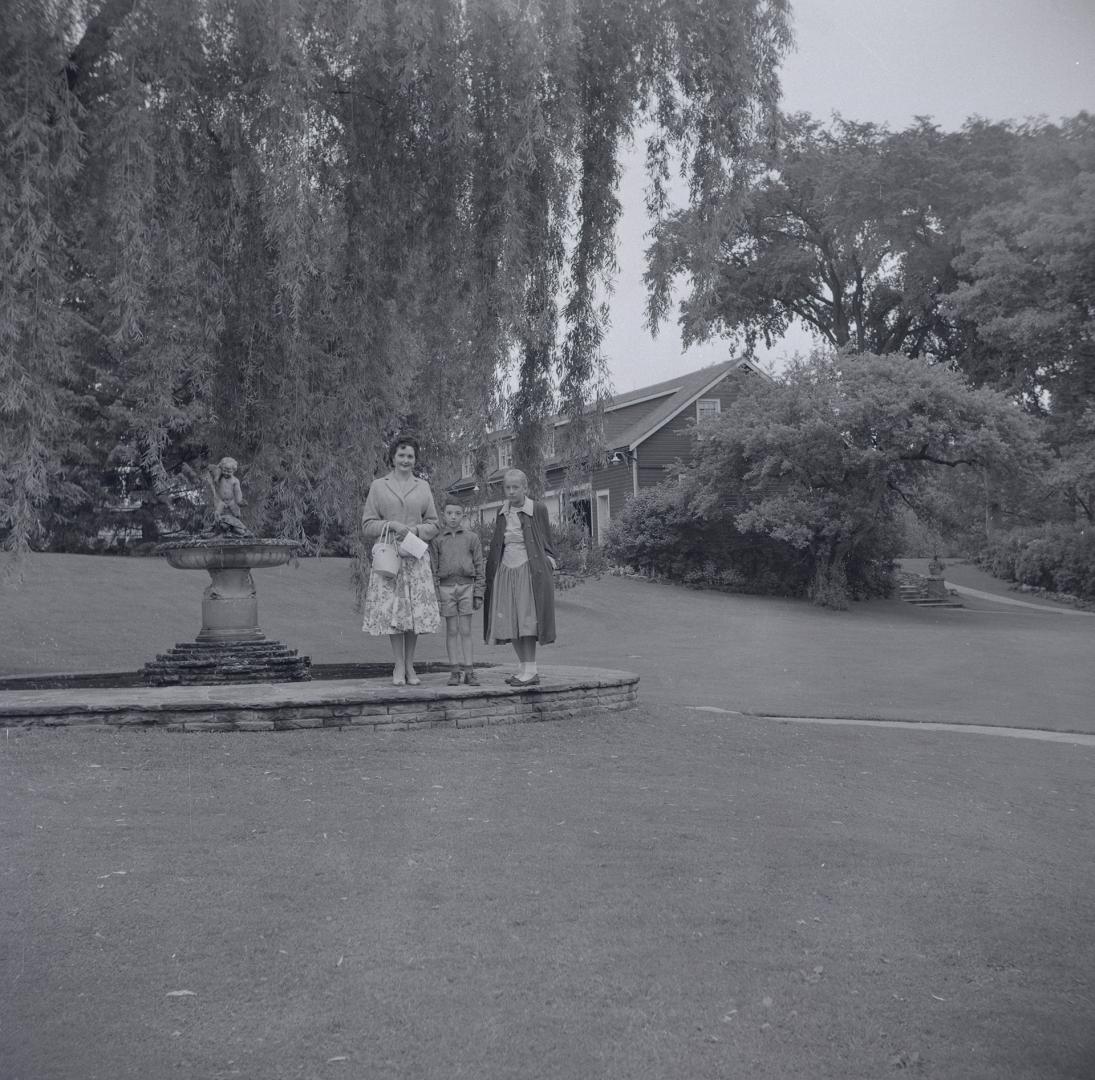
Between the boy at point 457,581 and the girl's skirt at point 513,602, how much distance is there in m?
0.66

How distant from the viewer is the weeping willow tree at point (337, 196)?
26.6ft

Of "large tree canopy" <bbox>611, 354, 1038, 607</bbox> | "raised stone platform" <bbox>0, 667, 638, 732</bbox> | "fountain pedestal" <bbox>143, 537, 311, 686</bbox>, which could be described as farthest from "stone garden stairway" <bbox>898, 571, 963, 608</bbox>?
"raised stone platform" <bbox>0, 667, 638, 732</bbox>

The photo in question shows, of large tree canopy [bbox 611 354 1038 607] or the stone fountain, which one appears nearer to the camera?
the stone fountain

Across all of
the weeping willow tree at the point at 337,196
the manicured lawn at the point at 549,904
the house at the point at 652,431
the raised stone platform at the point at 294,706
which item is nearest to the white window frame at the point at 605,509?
the house at the point at 652,431

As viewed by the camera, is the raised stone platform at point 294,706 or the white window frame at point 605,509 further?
the white window frame at point 605,509

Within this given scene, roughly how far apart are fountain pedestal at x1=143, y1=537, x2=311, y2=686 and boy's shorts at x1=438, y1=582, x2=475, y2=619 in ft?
6.64

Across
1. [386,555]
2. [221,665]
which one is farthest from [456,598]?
[221,665]

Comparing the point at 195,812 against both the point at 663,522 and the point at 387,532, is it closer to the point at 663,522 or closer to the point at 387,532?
the point at 387,532

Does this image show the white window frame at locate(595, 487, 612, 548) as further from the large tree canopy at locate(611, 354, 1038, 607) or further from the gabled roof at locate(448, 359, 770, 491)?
the large tree canopy at locate(611, 354, 1038, 607)

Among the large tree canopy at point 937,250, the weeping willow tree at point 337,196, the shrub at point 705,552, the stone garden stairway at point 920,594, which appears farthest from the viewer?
the stone garden stairway at point 920,594

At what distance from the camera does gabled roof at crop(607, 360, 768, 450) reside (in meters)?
39.5

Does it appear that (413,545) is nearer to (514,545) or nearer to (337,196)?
(514,545)

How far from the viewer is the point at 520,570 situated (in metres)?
9.51

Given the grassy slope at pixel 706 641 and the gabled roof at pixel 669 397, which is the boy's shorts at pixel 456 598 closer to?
the grassy slope at pixel 706 641
